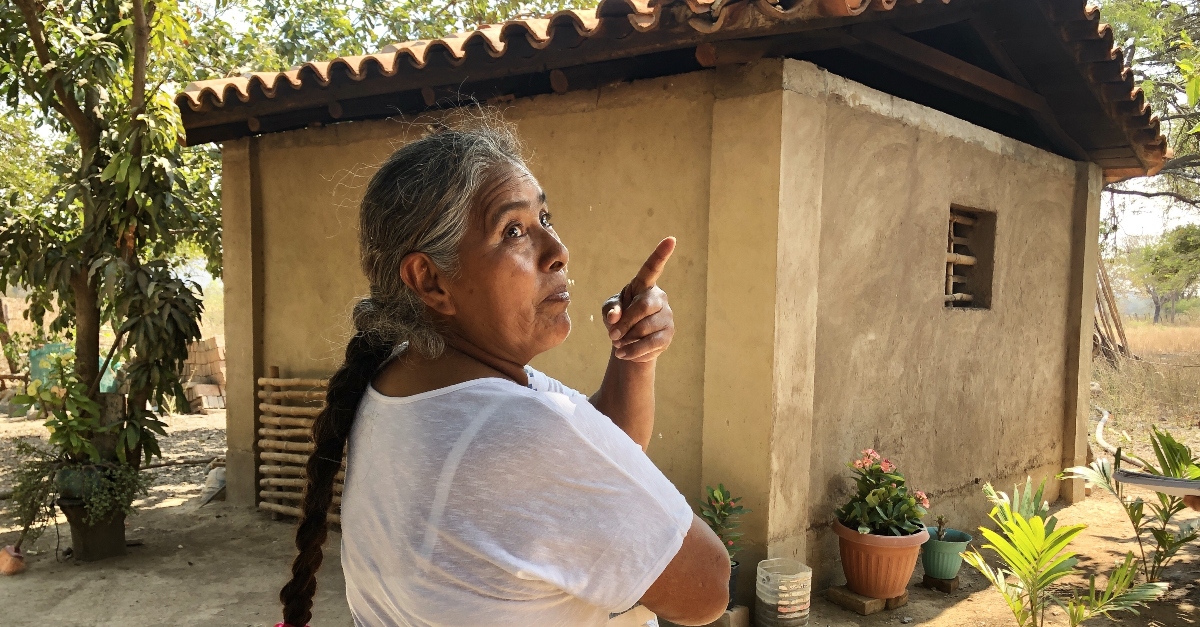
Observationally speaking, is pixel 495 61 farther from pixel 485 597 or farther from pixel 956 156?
pixel 485 597

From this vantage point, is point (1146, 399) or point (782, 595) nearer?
point (782, 595)

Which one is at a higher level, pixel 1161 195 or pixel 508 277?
pixel 1161 195

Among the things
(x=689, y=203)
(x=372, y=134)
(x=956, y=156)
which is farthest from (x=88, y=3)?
(x=956, y=156)

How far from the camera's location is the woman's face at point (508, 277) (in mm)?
1102

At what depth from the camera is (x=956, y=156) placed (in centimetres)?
516

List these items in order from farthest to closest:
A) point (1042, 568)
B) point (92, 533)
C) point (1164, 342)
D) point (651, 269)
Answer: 1. point (1164, 342)
2. point (92, 533)
3. point (1042, 568)
4. point (651, 269)

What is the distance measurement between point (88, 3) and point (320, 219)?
6.42 ft

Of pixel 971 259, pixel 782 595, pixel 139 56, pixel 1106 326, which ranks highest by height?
pixel 139 56

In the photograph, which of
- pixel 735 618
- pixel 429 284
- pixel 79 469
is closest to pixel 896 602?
pixel 735 618

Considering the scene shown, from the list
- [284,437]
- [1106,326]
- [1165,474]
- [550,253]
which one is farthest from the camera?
[1106,326]

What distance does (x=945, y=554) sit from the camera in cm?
463

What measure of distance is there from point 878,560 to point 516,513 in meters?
3.74

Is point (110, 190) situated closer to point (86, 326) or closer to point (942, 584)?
point (86, 326)

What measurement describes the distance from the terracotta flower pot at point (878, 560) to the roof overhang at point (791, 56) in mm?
2491
